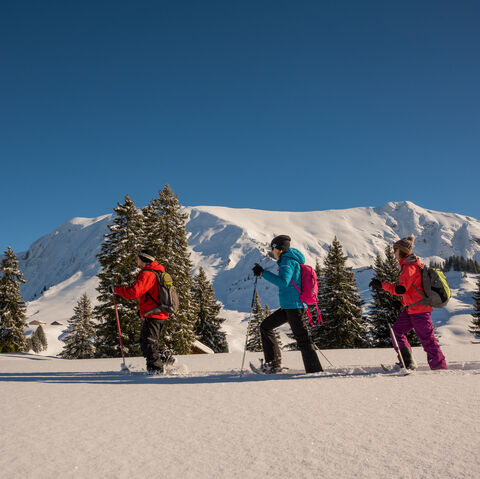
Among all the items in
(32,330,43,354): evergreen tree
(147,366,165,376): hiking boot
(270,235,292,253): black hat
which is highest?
(270,235,292,253): black hat

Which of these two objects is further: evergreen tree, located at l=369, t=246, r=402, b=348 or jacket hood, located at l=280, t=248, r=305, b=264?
evergreen tree, located at l=369, t=246, r=402, b=348

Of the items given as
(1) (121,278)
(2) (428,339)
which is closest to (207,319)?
(1) (121,278)

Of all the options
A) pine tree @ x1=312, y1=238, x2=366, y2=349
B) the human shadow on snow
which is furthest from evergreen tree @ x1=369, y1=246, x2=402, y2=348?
the human shadow on snow

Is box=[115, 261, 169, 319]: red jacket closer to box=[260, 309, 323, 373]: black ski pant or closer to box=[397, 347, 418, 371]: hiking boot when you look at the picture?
box=[260, 309, 323, 373]: black ski pant

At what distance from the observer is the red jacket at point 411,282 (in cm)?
530

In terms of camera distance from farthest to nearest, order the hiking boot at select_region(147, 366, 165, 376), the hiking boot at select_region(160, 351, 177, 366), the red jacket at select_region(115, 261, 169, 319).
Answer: the hiking boot at select_region(160, 351, 177, 366)
the hiking boot at select_region(147, 366, 165, 376)
the red jacket at select_region(115, 261, 169, 319)

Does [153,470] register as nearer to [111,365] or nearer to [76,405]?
[76,405]

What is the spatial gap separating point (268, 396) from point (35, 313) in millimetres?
195245

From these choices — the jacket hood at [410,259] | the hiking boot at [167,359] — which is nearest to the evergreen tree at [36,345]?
the hiking boot at [167,359]

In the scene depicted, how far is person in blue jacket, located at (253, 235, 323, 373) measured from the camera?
5.35m

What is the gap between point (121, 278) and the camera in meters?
21.2

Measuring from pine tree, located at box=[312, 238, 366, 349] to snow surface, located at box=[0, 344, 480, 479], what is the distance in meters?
21.2

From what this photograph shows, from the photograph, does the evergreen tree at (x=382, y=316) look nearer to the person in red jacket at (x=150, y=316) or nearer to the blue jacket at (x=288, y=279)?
the blue jacket at (x=288, y=279)

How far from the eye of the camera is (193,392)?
4.17 meters
